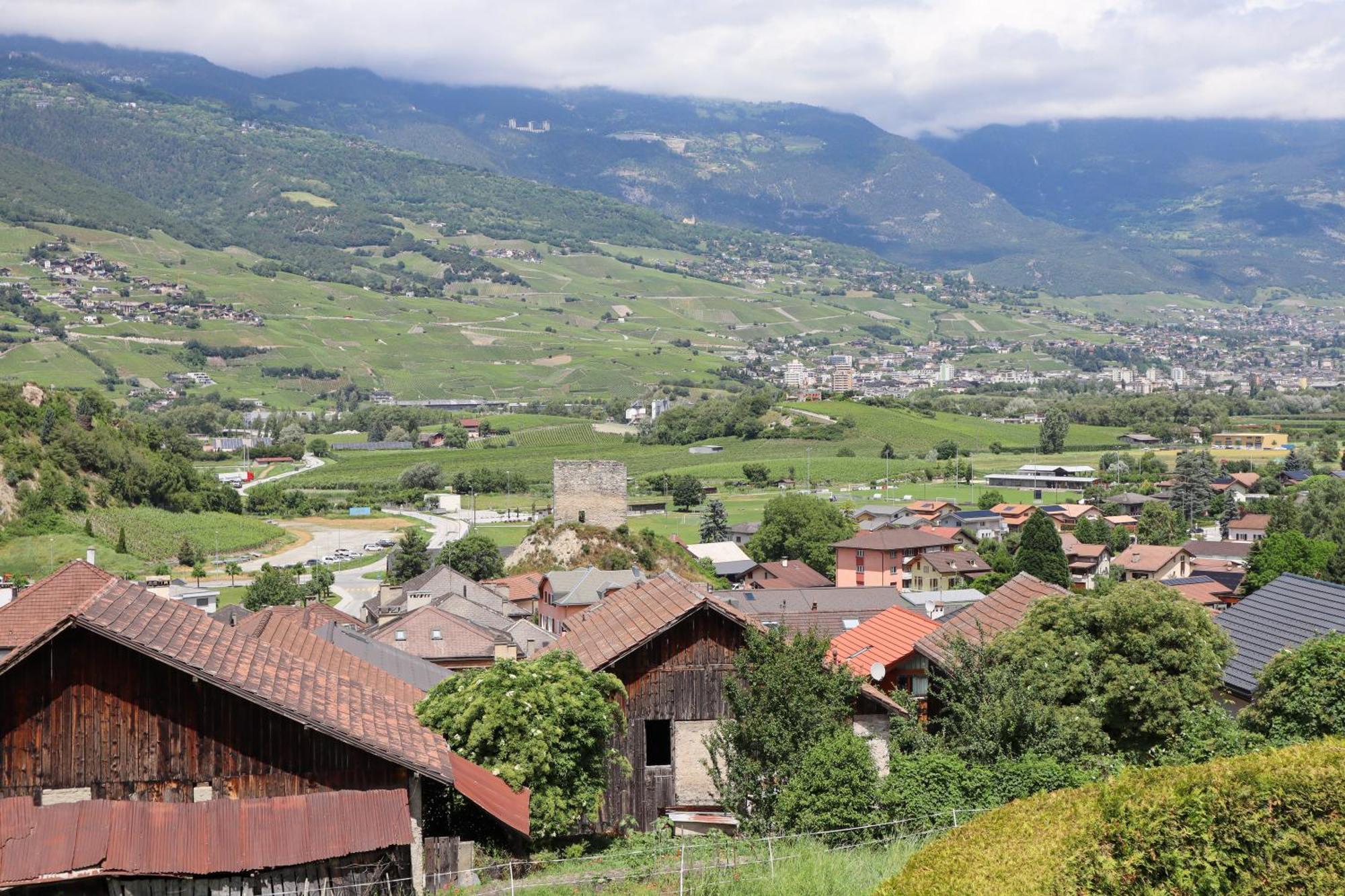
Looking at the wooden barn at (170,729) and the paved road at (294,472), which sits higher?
the wooden barn at (170,729)

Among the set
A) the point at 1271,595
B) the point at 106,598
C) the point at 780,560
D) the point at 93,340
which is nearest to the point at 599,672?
the point at 106,598

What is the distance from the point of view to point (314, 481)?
119m

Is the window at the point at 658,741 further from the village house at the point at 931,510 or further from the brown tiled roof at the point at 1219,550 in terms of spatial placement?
the village house at the point at 931,510

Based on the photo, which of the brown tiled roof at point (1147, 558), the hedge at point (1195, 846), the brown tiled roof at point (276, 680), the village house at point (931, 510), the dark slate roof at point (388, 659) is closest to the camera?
the hedge at point (1195, 846)

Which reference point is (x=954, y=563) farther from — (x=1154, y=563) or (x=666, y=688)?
(x=666, y=688)

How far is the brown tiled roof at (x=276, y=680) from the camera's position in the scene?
11.3m

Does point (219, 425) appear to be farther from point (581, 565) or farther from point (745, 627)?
point (745, 627)

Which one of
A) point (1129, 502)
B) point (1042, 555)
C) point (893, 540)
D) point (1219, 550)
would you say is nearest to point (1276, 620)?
point (1042, 555)

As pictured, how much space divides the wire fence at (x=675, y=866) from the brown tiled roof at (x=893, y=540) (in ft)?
176

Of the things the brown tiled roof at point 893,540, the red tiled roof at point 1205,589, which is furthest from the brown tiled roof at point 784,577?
the red tiled roof at point 1205,589

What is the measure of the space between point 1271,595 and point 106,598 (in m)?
19.2

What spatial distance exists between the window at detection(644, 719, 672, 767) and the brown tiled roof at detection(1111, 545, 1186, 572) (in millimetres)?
57423

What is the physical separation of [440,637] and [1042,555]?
32.8 m

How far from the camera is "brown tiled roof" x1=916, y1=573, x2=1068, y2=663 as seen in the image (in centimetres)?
2112
